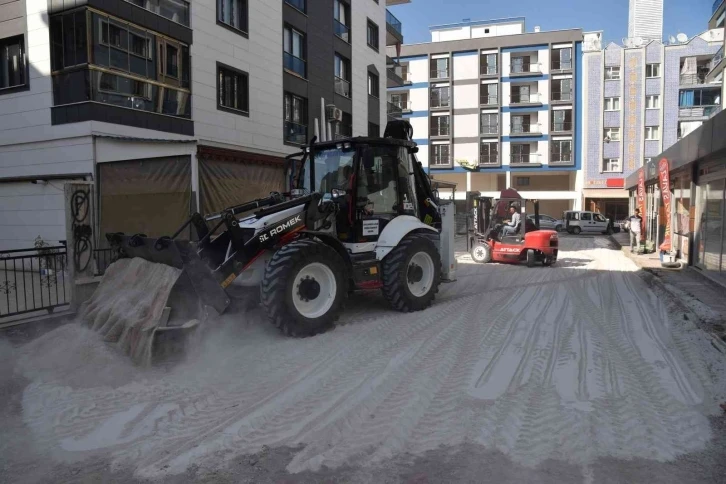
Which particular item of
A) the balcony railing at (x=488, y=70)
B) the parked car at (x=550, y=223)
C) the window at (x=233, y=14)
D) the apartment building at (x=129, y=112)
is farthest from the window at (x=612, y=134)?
the window at (x=233, y=14)

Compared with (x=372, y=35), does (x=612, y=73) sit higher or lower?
higher

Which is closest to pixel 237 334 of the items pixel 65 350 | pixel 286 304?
pixel 286 304

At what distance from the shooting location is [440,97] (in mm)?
52594

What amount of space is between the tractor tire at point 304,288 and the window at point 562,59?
48139mm

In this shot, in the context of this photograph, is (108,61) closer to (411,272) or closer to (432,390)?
(411,272)

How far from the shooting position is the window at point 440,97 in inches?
2057

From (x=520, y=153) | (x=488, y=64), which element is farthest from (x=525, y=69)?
(x=520, y=153)

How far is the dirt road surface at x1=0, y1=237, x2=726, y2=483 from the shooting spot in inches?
145

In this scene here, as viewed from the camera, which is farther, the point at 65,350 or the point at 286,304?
the point at 286,304

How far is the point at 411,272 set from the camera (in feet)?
29.2

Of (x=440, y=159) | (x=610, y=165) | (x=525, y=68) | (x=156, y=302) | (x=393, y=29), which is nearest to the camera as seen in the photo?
(x=156, y=302)

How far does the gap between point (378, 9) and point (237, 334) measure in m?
26.2

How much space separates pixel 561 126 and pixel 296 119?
3481 cm

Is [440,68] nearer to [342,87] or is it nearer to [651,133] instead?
[651,133]
